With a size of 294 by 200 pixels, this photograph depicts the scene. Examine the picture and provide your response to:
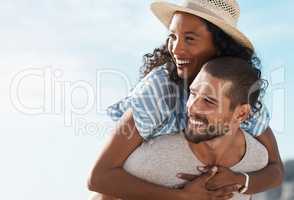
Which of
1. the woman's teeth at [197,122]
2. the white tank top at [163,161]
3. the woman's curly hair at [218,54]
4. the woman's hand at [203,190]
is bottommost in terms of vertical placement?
the woman's hand at [203,190]

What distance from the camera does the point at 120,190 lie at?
11.2 feet

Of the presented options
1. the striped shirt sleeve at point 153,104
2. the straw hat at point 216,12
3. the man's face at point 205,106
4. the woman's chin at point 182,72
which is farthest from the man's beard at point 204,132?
the straw hat at point 216,12

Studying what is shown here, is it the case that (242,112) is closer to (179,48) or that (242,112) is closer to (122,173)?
(179,48)

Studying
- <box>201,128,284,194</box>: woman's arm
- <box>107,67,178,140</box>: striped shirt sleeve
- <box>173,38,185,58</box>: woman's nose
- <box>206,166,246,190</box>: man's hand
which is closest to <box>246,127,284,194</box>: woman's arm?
<box>201,128,284,194</box>: woman's arm

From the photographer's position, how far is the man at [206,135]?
3.40 m

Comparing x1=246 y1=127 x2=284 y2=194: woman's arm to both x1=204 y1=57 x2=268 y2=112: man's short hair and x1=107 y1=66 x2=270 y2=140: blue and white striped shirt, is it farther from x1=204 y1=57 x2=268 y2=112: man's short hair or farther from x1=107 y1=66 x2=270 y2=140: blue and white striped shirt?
x1=107 y1=66 x2=270 y2=140: blue and white striped shirt

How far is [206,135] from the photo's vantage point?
3.48 m

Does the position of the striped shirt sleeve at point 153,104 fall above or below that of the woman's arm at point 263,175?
above

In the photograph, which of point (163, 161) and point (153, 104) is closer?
point (153, 104)

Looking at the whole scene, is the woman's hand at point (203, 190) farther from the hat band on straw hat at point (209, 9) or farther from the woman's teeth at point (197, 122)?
the hat band on straw hat at point (209, 9)

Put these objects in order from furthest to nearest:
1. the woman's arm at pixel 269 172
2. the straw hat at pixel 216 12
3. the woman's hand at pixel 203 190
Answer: the woman's arm at pixel 269 172, the straw hat at pixel 216 12, the woman's hand at pixel 203 190

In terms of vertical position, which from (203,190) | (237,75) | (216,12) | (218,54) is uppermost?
(216,12)

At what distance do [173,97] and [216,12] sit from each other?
0.56 m

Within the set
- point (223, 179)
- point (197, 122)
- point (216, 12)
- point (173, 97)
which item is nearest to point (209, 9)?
point (216, 12)
